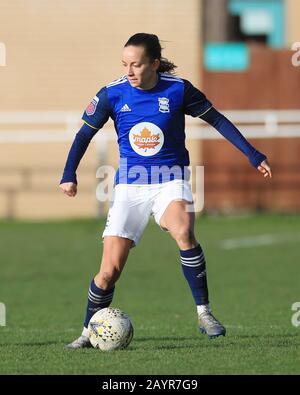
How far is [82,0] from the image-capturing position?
77.9 ft

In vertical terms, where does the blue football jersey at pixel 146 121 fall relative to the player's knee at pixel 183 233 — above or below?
above

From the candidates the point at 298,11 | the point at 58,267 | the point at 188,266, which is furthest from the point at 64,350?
the point at 298,11

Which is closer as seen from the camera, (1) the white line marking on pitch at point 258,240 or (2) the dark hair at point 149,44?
(2) the dark hair at point 149,44

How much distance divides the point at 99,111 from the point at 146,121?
0.37 m

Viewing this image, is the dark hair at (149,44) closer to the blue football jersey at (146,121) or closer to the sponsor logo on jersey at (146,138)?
the blue football jersey at (146,121)

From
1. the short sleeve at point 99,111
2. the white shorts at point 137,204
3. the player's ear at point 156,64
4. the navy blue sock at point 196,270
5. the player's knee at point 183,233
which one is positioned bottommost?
the navy blue sock at point 196,270

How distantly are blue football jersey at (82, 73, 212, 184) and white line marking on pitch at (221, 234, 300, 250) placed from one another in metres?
10.4

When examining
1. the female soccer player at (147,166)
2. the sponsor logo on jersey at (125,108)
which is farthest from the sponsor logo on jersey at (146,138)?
the sponsor logo on jersey at (125,108)

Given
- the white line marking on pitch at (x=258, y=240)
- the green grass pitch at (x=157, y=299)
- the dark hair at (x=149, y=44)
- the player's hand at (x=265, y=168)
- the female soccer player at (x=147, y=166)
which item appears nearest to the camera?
the green grass pitch at (x=157, y=299)

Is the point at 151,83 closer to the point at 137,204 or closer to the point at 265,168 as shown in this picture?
the point at 137,204

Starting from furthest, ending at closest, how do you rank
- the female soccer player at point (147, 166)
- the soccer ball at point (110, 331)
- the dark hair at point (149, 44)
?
1. the female soccer player at point (147, 166)
2. the dark hair at point (149, 44)
3. the soccer ball at point (110, 331)

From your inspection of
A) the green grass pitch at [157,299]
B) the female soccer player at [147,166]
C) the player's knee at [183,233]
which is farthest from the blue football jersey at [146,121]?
the green grass pitch at [157,299]

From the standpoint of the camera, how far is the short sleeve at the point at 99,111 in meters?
8.41

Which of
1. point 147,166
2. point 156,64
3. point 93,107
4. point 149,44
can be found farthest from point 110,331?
point 149,44
